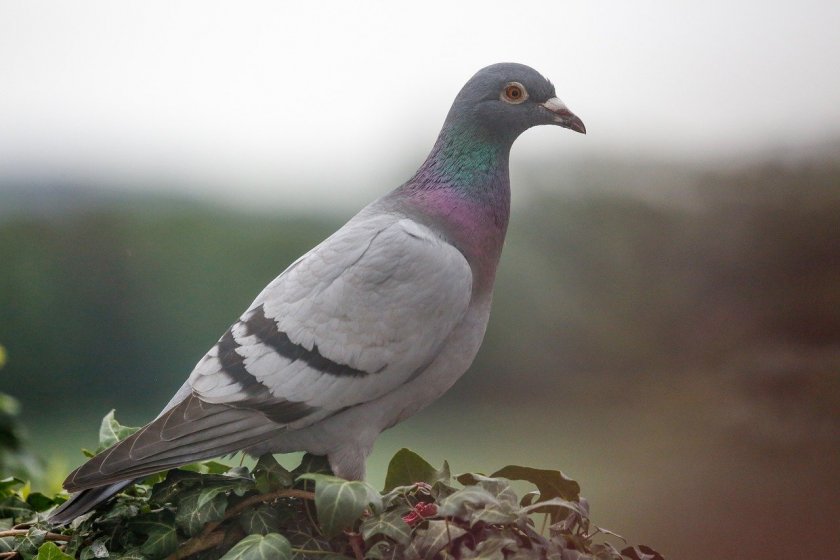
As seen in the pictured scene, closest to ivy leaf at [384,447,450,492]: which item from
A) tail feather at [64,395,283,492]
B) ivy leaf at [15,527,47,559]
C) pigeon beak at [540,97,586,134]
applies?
tail feather at [64,395,283,492]

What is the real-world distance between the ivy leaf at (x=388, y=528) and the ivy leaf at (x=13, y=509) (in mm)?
919

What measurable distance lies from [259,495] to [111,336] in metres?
1.90

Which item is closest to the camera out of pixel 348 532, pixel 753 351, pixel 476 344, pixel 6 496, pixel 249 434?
pixel 348 532

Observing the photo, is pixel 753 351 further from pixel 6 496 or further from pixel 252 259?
pixel 6 496

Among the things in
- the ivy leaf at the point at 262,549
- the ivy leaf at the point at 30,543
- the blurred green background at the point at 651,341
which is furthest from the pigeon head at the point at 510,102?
the ivy leaf at the point at 30,543

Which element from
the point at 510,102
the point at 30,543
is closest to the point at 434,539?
the point at 30,543

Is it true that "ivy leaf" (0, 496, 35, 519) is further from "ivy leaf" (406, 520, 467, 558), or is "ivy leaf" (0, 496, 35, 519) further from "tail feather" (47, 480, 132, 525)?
→ "ivy leaf" (406, 520, 467, 558)

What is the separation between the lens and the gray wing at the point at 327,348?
1525 millimetres

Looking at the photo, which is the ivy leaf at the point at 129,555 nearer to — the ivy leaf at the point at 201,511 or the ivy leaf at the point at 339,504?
the ivy leaf at the point at 201,511

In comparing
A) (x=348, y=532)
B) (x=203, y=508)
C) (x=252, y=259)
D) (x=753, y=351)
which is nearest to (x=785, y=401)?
(x=753, y=351)

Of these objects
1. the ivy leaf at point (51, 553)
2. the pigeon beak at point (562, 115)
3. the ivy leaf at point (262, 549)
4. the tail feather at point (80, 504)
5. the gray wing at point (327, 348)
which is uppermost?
the pigeon beak at point (562, 115)

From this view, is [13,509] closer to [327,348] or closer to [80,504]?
[80,504]

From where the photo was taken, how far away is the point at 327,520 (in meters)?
1.29

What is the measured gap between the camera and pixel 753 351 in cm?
203
